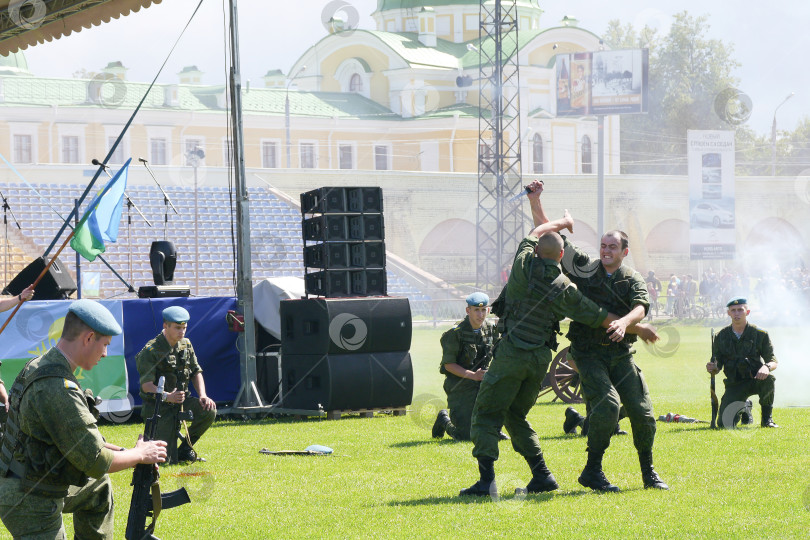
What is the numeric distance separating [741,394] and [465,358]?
368 centimetres

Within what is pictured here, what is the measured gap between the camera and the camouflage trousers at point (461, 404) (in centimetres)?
1220

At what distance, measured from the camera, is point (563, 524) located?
303 inches

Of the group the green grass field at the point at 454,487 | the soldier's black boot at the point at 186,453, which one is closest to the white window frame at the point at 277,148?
the green grass field at the point at 454,487

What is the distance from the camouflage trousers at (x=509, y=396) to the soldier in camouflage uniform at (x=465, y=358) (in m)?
2.90

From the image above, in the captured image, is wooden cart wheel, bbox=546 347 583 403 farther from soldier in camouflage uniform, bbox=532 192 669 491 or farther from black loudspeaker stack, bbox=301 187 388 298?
soldier in camouflage uniform, bbox=532 192 669 491

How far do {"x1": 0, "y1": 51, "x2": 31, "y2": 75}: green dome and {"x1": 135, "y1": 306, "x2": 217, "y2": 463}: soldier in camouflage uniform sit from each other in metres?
55.6

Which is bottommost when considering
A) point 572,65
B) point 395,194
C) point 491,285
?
point 491,285

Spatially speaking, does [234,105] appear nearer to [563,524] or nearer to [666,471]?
[666,471]

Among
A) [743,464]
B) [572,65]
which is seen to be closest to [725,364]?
[743,464]

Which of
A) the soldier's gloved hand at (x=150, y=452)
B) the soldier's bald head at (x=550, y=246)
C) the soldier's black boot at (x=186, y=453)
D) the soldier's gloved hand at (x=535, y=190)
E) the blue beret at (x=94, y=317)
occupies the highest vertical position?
the soldier's gloved hand at (x=535, y=190)

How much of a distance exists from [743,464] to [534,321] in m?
3.11

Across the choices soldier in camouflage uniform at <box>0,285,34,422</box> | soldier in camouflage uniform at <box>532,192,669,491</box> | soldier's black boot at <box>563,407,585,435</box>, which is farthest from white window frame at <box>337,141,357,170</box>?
soldier in camouflage uniform at <box>532,192,669,491</box>

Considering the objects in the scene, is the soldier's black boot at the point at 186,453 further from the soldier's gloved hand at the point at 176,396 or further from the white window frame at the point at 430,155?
the white window frame at the point at 430,155

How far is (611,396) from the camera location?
8602 mm
